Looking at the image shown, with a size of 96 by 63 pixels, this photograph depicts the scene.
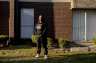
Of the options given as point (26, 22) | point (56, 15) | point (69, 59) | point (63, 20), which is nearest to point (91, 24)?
point (63, 20)

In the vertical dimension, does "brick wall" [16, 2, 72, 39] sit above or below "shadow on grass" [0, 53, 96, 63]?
above

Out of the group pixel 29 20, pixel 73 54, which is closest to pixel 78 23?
pixel 29 20

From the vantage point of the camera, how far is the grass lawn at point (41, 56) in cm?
1904

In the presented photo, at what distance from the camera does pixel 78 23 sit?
2852cm

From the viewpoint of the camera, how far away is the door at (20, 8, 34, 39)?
2810cm

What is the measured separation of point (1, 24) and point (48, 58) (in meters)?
8.76

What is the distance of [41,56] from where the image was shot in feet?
67.2

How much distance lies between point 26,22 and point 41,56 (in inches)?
313

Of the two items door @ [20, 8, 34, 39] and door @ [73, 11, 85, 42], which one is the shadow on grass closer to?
door @ [73, 11, 85, 42]

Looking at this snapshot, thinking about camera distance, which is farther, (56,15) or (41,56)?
(56,15)

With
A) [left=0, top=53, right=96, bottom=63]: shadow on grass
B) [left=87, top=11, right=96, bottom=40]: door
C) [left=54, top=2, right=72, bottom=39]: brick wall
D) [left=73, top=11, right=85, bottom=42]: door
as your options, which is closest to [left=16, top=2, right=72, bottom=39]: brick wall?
[left=54, top=2, right=72, bottom=39]: brick wall

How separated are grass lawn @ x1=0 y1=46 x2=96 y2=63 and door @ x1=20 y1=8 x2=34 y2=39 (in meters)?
4.96

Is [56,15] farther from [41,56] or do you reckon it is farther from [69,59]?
[69,59]

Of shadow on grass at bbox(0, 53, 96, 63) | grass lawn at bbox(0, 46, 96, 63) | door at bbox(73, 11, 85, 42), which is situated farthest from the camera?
door at bbox(73, 11, 85, 42)
